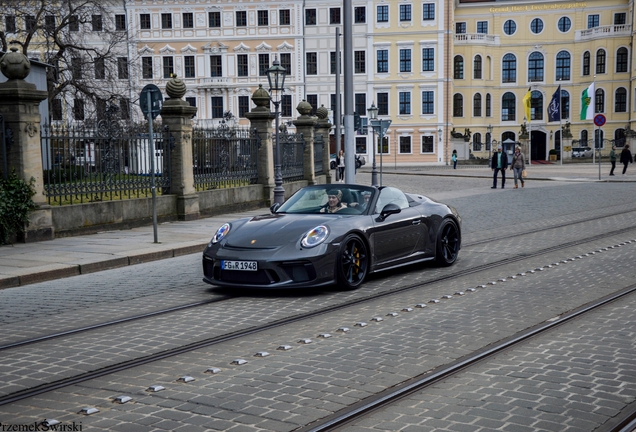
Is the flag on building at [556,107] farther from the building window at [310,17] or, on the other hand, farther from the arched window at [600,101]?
the building window at [310,17]

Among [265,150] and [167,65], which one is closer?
[265,150]

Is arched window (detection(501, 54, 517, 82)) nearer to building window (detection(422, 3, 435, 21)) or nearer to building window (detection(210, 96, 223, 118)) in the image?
building window (detection(422, 3, 435, 21))

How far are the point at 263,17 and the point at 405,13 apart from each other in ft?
44.2

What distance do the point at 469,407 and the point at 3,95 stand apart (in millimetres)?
12009

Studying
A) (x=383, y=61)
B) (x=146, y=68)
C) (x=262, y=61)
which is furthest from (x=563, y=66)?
(x=146, y=68)

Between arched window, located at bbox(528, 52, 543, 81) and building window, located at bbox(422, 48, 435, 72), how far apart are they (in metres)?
13.4

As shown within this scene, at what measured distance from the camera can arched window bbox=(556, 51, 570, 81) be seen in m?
81.3

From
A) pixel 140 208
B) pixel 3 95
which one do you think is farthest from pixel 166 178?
pixel 3 95

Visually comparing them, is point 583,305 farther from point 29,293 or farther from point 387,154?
point 387,154

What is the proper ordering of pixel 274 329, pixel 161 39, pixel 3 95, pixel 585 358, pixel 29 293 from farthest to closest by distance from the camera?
1. pixel 161 39
2. pixel 3 95
3. pixel 29 293
4. pixel 274 329
5. pixel 585 358

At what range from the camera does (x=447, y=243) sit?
1167cm

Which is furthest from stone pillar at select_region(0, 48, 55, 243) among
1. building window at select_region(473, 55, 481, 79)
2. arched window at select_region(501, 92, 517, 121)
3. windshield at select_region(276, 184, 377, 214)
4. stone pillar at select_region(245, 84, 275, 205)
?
arched window at select_region(501, 92, 517, 121)

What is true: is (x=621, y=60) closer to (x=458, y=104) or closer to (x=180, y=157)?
(x=458, y=104)

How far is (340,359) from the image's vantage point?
628 centimetres
